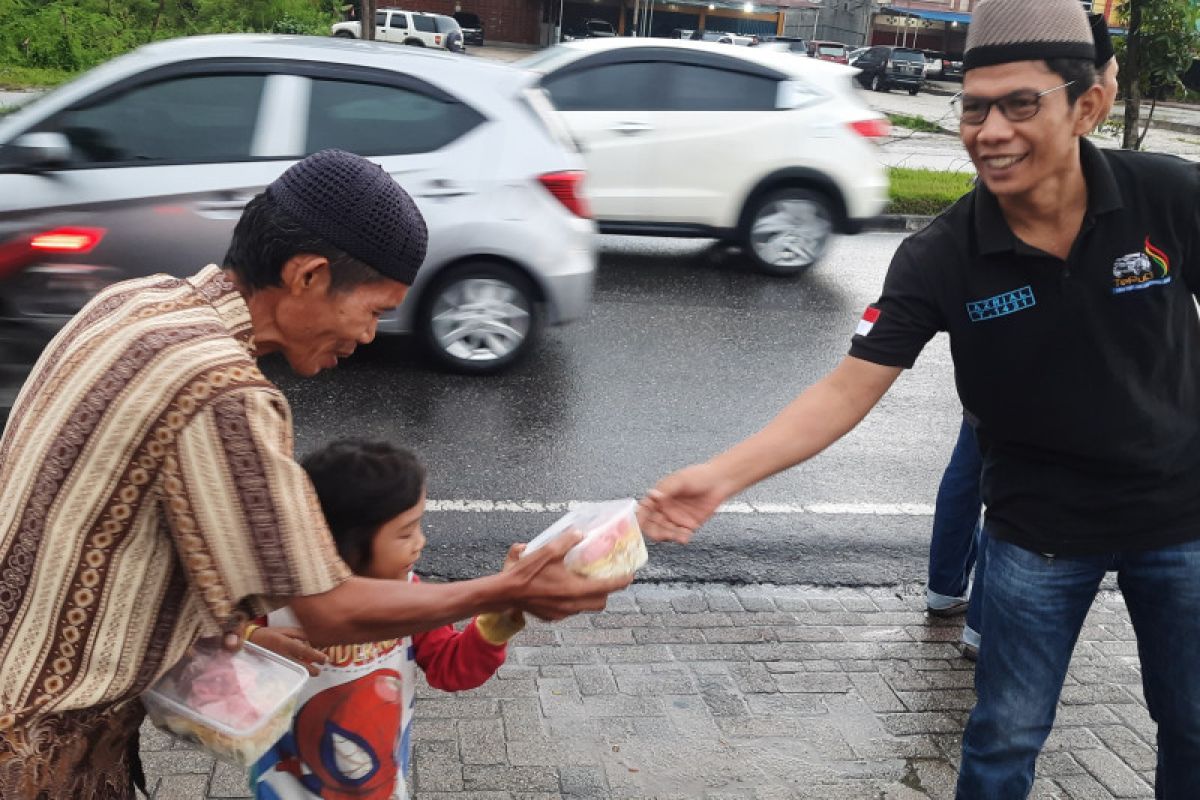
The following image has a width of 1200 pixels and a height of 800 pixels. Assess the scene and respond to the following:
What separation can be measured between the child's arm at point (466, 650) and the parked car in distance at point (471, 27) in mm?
49093

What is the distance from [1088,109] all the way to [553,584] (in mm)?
1443

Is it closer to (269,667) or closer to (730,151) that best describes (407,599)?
(269,667)

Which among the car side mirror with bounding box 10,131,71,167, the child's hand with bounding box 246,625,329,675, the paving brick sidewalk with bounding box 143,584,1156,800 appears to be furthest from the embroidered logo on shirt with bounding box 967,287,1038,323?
the car side mirror with bounding box 10,131,71,167

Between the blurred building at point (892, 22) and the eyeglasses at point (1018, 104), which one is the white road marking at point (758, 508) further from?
the blurred building at point (892, 22)

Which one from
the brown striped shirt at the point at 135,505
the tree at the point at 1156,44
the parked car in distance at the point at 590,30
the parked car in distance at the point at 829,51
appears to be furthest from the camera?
the parked car in distance at the point at 590,30

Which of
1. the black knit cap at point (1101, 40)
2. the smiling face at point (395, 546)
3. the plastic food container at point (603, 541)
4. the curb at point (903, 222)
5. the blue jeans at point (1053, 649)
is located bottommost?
the curb at point (903, 222)

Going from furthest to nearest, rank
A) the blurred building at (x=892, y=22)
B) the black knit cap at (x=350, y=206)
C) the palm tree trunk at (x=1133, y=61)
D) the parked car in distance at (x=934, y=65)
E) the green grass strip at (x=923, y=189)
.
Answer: the blurred building at (x=892, y=22) < the parked car in distance at (x=934, y=65) < the green grass strip at (x=923, y=189) < the palm tree trunk at (x=1133, y=61) < the black knit cap at (x=350, y=206)

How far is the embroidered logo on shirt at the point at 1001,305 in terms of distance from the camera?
245 cm

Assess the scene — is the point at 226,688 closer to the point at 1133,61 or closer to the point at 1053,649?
the point at 1053,649

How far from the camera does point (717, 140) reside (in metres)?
9.53

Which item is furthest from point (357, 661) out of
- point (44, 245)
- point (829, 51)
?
point (829, 51)

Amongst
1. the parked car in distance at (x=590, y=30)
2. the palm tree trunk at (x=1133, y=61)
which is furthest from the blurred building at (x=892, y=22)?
the palm tree trunk at (x=1133, y=61)

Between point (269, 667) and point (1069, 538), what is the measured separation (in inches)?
63.4

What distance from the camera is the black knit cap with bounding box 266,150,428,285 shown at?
1750 mm
